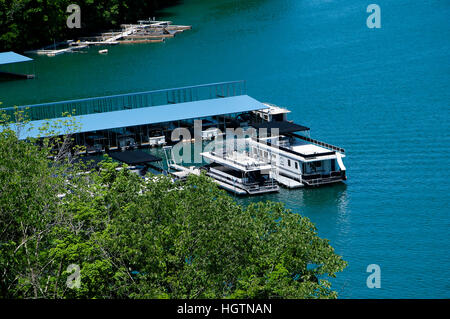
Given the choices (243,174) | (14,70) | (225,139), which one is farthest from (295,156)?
(14,70)

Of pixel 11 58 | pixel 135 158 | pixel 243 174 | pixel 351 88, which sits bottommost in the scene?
pixel 243 174

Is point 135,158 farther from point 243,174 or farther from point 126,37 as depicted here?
point 126,37

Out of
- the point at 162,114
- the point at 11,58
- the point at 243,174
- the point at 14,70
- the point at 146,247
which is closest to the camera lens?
the point at 146,247

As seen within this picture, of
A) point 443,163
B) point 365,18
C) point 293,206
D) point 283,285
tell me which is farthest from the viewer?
point 365,18

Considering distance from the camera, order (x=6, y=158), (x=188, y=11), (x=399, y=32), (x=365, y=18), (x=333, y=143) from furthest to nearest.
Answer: (x=188, y=11), (x=365, y=18), (x=399, y=32), (x=333, y=143), (x=6, y=158)

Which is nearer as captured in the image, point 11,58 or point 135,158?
point 135,158

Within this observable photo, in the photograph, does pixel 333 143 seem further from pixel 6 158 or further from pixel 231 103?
pixel 6 158
